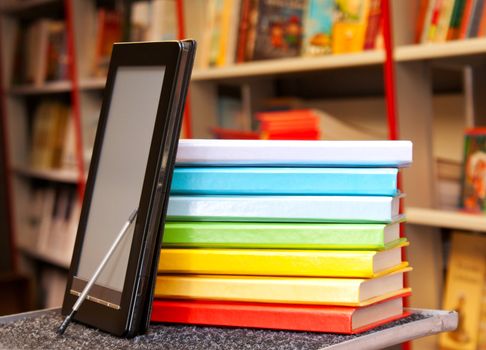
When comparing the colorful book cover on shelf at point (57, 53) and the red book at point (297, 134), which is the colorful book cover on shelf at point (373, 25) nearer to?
the red book at point (297, 134)

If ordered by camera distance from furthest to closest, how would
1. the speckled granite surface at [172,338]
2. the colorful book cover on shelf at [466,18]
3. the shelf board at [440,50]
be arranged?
the colorful book cover on shelf at [466,18] < the shelf board at [440,50] < the speckled granite surface at [172,338]

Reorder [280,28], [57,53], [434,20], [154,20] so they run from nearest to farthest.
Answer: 1. [434,20]
2. [280,28]
3. [154,20]
4. [57,53]

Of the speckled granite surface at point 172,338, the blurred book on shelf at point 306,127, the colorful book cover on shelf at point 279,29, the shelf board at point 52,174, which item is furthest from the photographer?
the shelf board at point 52,174

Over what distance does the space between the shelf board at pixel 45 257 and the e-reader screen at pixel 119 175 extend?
8.12ft

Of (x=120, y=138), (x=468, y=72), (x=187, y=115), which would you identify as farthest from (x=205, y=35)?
(x=120, y=138)

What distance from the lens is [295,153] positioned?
0.87 meters

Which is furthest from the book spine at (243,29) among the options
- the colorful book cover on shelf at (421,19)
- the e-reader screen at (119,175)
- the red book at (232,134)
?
the e-reader screen at (119,175)

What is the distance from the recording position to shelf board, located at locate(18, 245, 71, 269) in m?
3.44

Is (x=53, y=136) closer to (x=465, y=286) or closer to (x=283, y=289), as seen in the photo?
(x=465, y=286)

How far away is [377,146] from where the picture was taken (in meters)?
0.85

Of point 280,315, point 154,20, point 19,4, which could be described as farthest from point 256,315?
point 19,4

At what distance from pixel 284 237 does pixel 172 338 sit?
17cm

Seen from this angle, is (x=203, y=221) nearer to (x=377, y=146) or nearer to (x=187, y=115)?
(x=377, y=146)

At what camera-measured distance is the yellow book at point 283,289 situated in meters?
0.83
